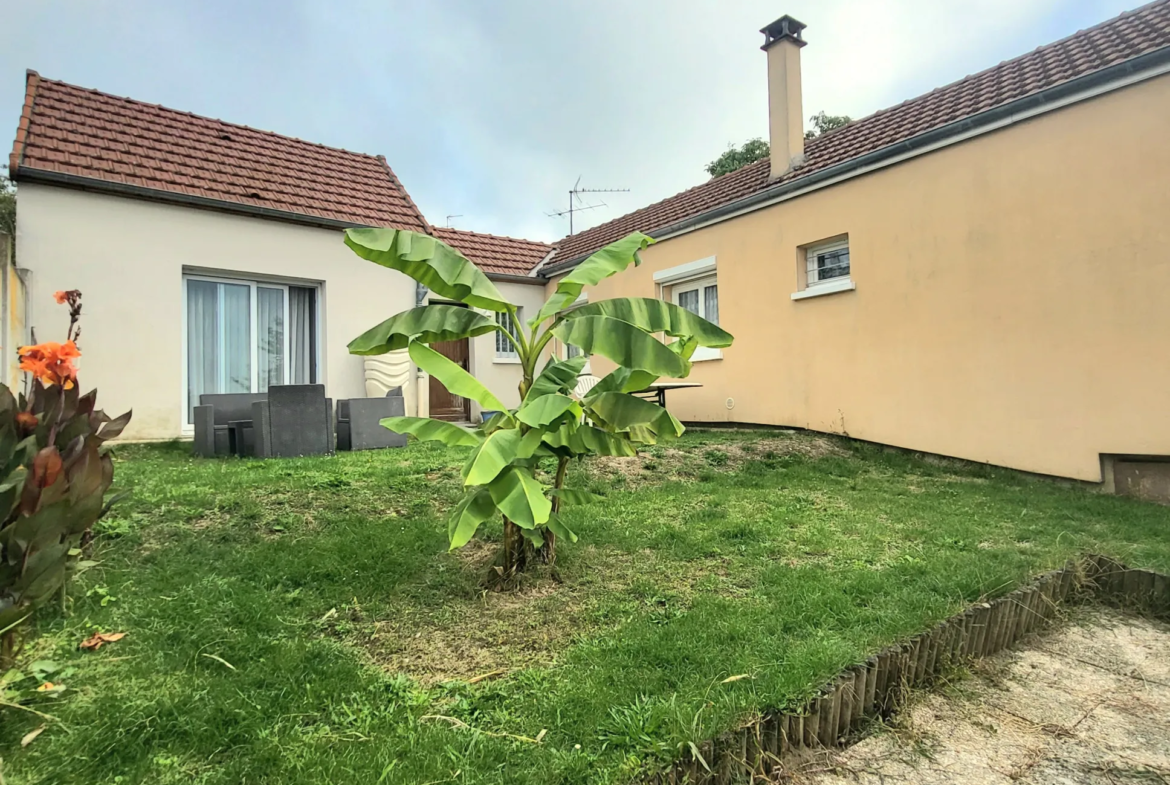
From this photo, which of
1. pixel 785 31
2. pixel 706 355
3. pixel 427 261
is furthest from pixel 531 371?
pixel 785 31

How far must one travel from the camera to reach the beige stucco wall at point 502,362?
1325 cm

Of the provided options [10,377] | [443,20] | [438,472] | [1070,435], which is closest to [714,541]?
[438,472]

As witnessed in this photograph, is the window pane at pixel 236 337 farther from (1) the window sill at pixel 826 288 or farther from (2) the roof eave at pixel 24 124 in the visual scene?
(1) the window sill at pixel 826 288

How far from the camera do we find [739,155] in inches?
987

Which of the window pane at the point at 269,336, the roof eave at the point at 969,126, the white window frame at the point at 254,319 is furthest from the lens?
the window pane at the point at 269,336

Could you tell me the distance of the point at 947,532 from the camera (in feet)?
15.1

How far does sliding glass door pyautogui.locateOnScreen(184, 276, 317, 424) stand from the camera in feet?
27.9

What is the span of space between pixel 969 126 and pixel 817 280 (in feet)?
8.80

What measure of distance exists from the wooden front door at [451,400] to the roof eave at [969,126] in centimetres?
597

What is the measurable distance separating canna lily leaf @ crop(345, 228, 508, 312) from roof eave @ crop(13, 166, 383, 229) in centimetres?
683

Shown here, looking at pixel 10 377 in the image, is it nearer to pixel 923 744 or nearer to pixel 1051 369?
pixel 923 744

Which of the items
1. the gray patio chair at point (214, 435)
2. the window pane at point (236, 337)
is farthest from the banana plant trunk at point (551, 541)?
the window pane at point (236, 337)

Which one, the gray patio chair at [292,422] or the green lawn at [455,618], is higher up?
the gray patio chair at [292,422]

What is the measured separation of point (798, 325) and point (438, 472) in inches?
233
